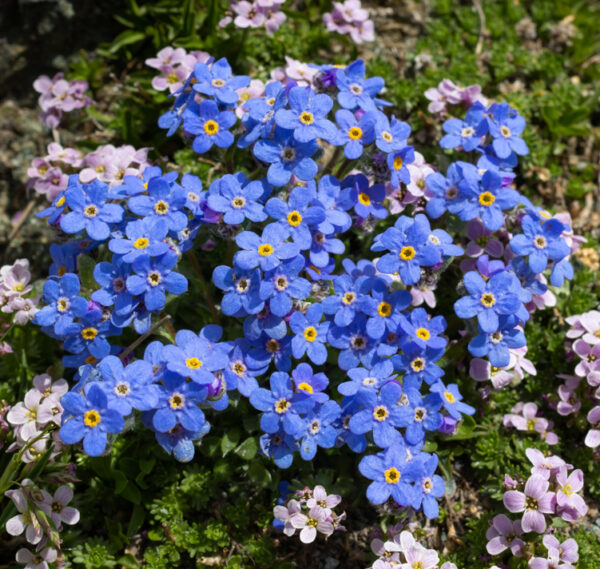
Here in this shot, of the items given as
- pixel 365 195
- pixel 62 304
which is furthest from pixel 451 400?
pixel 62 304

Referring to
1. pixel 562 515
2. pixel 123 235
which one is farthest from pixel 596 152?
pixel 123 235

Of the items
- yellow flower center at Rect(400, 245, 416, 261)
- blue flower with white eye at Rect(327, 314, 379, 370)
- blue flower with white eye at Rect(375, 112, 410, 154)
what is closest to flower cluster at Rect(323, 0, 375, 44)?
blue flower with white eye at Rect(375, 112, 410, 154)

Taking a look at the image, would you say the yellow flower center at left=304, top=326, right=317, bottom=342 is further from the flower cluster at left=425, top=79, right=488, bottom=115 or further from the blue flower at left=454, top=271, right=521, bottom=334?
the flower cluster at left=425, top=79, right=488, bottom=115

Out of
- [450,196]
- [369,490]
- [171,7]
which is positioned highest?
[171,7]

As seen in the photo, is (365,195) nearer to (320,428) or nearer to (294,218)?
(294,218)

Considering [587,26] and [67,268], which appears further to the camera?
[587,26]

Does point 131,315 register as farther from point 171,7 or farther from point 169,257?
point 171,7
